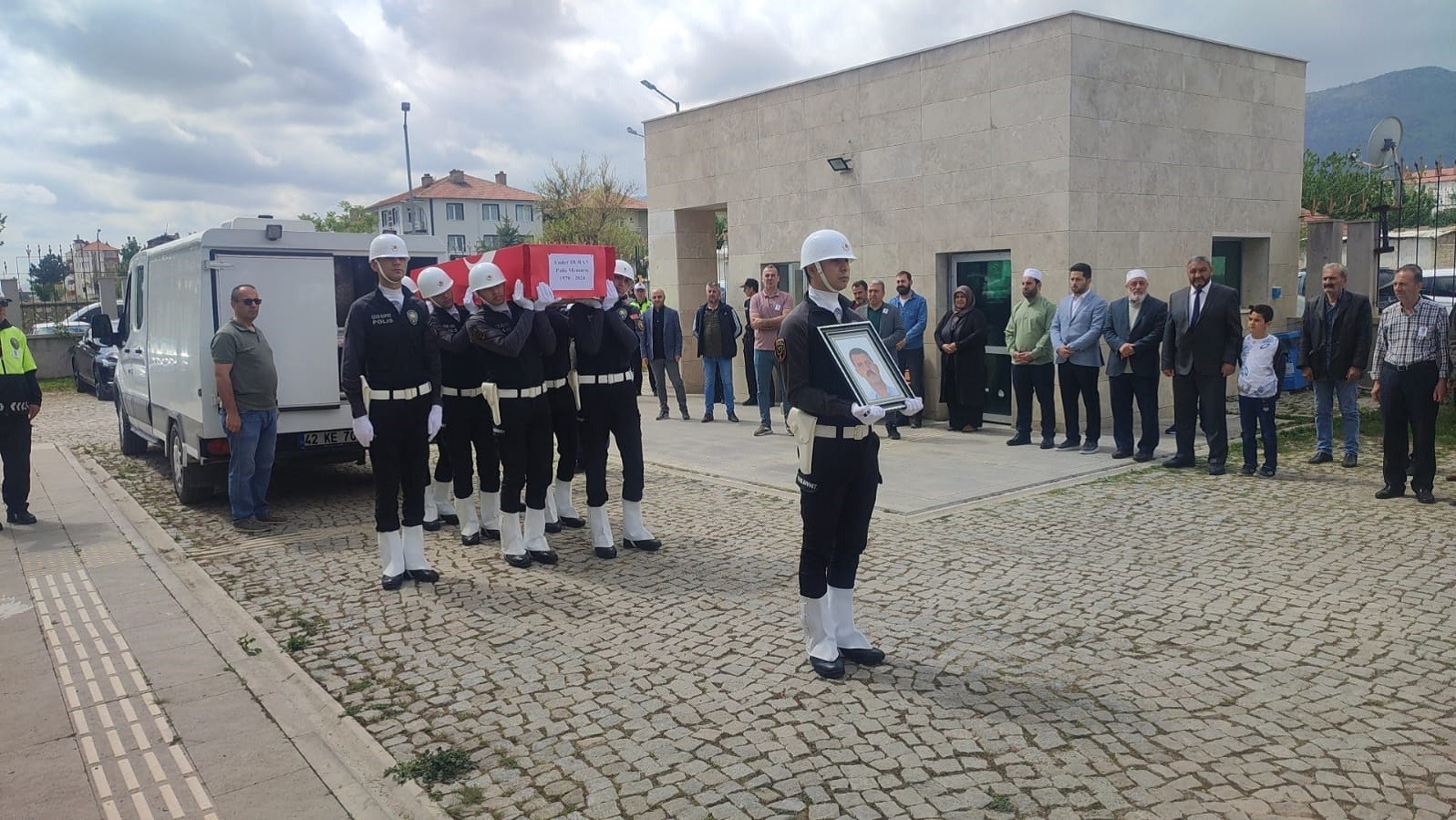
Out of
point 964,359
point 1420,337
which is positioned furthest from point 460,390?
point 1420,337

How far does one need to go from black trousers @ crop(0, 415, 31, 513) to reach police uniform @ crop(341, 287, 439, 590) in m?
4.63

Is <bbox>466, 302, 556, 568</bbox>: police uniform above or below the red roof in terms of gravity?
below

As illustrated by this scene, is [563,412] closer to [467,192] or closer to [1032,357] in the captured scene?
[1032,357]

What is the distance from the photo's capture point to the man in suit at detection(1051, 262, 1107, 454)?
10992 mm

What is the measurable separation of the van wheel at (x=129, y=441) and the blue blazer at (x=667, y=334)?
6.68 m

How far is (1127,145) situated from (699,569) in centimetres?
856

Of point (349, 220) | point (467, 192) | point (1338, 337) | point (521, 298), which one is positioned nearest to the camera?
point (521, 298)

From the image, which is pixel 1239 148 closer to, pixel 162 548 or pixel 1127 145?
pixel 1127 145

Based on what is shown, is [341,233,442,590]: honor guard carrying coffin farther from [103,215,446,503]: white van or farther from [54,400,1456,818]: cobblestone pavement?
[103,215,446,503]: white van

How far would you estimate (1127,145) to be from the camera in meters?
12.5

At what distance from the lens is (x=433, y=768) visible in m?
4.22

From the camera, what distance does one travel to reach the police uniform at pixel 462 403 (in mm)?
7395

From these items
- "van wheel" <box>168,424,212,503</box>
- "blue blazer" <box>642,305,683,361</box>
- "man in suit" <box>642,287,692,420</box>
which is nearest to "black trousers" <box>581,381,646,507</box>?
"van wheel" <box>168,424,212,503</box>

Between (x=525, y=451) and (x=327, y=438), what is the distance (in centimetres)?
317
